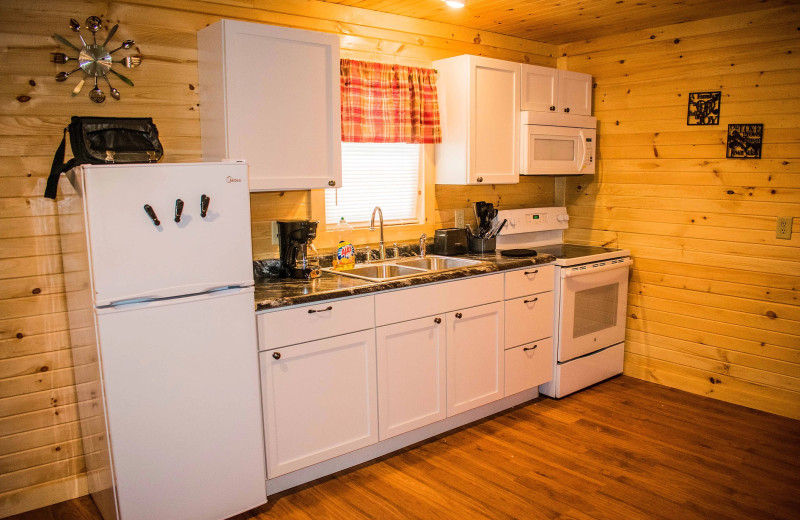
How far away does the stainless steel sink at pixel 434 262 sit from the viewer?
12.1ft

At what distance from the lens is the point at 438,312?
10.5 feet

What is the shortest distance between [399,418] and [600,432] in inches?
46.4

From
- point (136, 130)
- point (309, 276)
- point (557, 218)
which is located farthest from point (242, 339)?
point (557, 218)

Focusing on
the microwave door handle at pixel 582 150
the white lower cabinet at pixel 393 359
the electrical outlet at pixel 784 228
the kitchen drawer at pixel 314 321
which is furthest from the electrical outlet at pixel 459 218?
the electrical outlet at pixel 784 228

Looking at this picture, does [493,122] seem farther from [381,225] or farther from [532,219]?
[381,225]

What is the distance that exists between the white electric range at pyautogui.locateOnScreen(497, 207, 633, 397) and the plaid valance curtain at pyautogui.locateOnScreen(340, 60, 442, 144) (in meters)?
0.85

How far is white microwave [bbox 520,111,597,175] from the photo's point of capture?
3.96 metres

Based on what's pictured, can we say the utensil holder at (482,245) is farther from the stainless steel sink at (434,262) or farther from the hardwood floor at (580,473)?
the hardwood floor at (580,473)

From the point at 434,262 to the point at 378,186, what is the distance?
1.91 feet

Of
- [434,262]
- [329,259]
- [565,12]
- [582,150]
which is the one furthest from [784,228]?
[329,259]

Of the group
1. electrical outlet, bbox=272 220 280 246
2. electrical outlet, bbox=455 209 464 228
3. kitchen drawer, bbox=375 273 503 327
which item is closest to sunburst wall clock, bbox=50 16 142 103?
electrical outlet, bbox=272 220 280 246

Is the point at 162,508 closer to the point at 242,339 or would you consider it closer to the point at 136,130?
the point at 242,339

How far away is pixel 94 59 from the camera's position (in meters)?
2.63

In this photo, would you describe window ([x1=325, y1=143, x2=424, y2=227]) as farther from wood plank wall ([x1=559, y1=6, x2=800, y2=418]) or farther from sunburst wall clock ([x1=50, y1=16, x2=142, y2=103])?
wood plank wall ([x1=559, y1=6, x2=800, y2=418])
